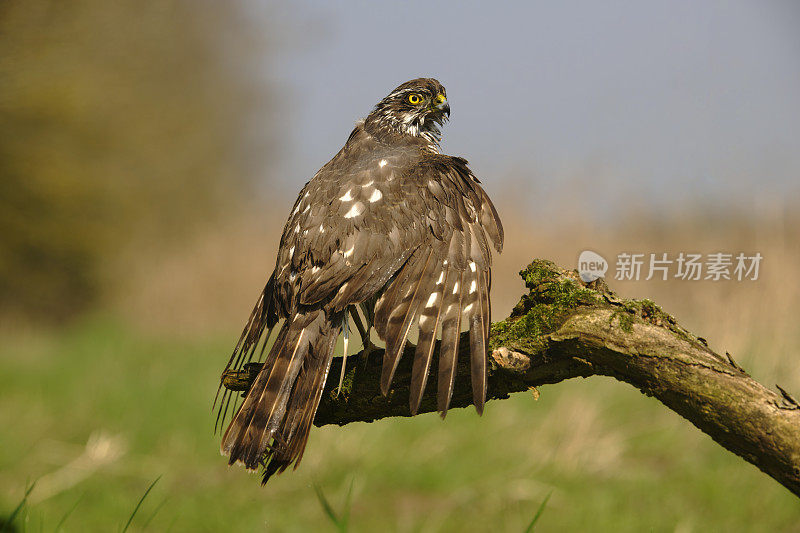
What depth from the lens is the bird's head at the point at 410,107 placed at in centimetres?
351

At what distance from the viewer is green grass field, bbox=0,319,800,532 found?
5227mm

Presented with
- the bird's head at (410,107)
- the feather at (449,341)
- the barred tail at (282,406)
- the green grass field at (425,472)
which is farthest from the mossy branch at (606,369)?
the green grass field at (425,472)

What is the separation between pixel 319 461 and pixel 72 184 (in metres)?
8.64

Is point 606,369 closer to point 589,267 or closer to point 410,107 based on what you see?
point 589,267

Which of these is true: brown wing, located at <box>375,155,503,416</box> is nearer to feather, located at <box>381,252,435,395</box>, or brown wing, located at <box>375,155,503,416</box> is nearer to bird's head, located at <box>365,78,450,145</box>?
feather, located at <box>381,252,435,395</box>

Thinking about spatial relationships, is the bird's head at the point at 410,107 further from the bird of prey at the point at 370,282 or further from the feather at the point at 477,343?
the feather at the point at 477,343

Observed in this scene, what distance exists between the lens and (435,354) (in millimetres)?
2566

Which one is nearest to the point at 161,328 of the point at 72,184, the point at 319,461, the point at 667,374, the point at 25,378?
the point at 25,378

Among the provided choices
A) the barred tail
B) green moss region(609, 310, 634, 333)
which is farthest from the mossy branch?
the barred tail

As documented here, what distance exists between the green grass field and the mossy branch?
242 cm

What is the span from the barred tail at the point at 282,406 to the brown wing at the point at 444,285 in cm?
26

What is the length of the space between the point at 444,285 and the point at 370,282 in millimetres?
286

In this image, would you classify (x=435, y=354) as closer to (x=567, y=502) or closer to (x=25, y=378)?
(x=567, y=502)

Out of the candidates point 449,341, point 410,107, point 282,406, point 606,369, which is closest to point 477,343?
point 449,341
